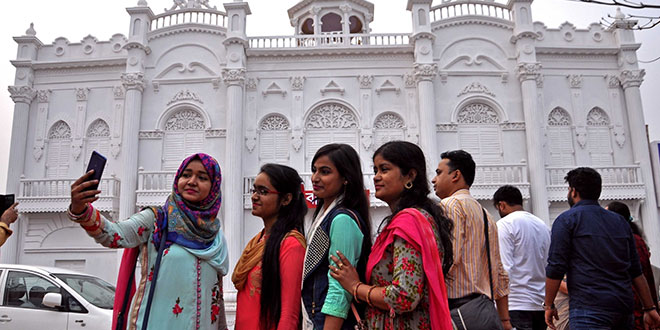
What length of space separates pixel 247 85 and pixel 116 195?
602cm

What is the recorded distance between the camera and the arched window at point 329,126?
16.3 meters

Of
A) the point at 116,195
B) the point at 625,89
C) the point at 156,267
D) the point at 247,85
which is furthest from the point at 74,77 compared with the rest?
the point at 625,89

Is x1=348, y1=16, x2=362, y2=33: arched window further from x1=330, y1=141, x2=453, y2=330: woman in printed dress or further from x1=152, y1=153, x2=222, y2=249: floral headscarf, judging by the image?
x1=330, y1=141, x2=453, y2=330: woman in printed dress

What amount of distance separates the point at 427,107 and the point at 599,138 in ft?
21.2

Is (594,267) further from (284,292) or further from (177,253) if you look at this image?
(177,253)

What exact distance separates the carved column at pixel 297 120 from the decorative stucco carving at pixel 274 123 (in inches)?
13.4

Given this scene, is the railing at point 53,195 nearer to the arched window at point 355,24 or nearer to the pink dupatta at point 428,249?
the arched window at point 355,24

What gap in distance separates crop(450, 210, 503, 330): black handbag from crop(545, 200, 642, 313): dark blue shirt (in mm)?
1283

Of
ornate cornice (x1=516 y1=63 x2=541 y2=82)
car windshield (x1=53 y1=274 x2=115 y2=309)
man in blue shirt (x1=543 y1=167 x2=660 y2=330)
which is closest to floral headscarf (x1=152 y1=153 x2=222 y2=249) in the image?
man in blue shirt (x1=543 y1=167 x2=660 y2=330)

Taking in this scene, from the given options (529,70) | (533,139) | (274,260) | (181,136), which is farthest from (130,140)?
(274,260)

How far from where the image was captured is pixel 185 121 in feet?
54.4

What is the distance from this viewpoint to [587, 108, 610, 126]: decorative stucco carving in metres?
16.3

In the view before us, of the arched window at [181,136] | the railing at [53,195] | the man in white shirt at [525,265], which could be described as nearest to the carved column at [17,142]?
the railing at [53,195]

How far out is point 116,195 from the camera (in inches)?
608
